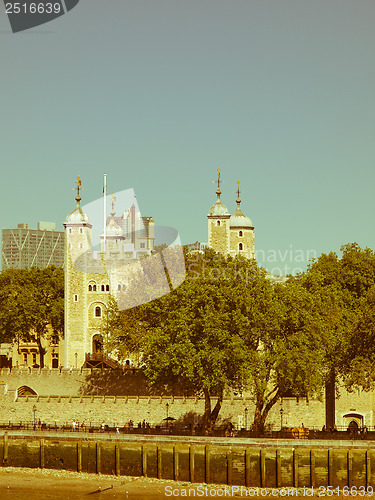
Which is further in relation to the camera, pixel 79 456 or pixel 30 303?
pixel 30 303

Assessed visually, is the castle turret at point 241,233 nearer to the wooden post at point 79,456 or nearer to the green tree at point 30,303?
the green tree at point 30,303

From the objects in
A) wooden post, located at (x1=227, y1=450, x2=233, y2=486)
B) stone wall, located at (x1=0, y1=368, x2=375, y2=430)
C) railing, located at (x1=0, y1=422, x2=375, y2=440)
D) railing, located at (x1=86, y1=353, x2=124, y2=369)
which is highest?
railing, located at (x1=86, y1=353, x2=124, y2=369)

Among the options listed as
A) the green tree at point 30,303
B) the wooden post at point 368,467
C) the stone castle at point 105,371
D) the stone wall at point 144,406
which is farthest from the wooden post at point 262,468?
the green tree at point 30,303

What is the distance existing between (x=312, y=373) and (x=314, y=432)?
3.33m

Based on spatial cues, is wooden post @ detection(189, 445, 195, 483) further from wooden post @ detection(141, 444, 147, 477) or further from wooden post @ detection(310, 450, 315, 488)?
wooden post @ detection(310, 450, 315, 488)

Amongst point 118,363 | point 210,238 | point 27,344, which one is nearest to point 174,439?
point 118,363

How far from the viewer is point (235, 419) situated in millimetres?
62469

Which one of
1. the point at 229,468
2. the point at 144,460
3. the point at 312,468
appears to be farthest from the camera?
the point at 144,460

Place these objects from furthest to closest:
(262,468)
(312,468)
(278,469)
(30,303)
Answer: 1. (30,303)
2. (262,468)
3. (278,469)
4. (312,468)

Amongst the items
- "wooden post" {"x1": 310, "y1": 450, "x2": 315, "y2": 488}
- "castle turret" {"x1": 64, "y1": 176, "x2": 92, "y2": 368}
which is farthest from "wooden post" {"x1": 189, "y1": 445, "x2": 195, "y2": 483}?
"castle turret" {"x1": 64, "y1": 176, "x2": 92, "y2": 368}

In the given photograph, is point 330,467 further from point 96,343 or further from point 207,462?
point 96,343

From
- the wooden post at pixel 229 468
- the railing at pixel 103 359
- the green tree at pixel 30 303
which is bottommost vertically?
the wooden post at pixel 229 468

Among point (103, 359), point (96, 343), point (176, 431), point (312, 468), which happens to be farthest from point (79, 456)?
point (96, 343)

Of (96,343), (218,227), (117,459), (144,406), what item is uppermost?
(218,227)
